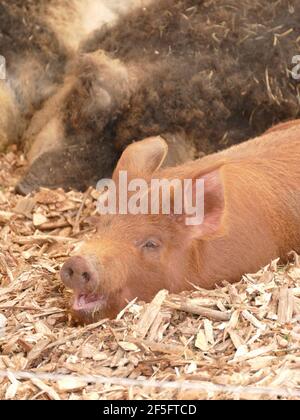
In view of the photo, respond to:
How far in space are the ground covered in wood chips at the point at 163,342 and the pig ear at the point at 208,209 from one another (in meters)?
0.29

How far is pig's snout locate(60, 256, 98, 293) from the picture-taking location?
12.9 ft

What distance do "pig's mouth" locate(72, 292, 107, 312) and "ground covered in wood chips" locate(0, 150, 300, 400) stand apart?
0.39ft

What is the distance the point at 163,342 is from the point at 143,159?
122 cm

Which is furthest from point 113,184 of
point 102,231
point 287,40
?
point 287,40

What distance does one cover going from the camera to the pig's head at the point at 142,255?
409cm
